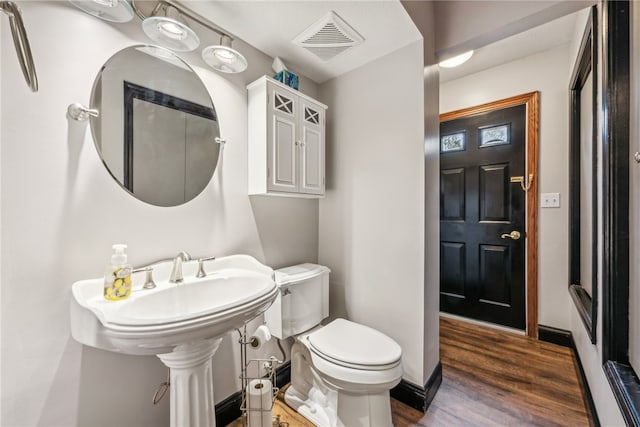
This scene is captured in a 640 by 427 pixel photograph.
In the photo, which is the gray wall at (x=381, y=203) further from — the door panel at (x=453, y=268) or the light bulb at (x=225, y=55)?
the door panel at (x=453, y=268)

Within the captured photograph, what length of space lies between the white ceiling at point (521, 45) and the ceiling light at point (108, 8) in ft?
6.98

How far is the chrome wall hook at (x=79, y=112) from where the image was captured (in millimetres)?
933

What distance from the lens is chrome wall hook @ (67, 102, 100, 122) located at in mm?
933

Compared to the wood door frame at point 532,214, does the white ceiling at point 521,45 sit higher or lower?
higher

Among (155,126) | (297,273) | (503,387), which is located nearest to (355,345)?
(297,273)

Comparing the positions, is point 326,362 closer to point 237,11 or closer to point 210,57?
point 210,57

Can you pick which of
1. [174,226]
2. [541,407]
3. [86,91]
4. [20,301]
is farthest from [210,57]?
[541,407]

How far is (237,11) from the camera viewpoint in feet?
4.25

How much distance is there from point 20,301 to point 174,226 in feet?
1.69

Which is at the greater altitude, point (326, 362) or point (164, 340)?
point (164, 340)

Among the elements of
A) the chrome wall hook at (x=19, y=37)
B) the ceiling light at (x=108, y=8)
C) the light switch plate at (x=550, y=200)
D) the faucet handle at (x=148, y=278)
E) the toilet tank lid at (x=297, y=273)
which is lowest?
the toilet tank lid at (x=297, y=273)

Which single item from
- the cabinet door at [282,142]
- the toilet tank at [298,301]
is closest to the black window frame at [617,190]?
the toilet tank at [298,301]

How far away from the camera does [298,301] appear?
60.1 inches

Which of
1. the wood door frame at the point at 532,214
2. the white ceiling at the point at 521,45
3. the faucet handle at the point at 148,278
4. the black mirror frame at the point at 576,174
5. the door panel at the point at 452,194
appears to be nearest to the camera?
Result: the faucet handle at the point at 148,278
